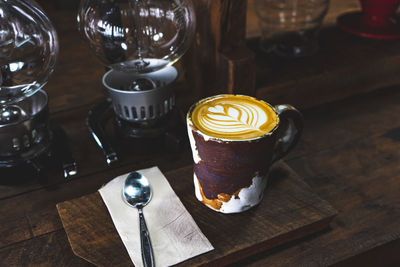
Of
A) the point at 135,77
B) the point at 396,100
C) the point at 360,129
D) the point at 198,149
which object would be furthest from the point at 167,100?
the point at 396,100

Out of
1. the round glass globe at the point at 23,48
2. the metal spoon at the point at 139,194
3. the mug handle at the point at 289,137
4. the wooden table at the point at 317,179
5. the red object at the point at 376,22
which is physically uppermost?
the round glass globe at the point at 23,48

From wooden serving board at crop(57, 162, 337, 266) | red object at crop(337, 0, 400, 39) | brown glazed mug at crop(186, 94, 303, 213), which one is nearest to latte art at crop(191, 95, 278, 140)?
brown glazed mug at crop(186, 94, 303, 213)

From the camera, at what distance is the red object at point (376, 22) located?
842 mm

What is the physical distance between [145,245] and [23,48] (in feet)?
0.97

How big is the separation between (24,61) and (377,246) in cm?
49

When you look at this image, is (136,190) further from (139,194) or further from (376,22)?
(376,22)

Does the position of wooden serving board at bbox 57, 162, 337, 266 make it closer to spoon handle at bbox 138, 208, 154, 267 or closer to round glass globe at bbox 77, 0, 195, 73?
spoon handle at bbox 138, 208, 154, 267

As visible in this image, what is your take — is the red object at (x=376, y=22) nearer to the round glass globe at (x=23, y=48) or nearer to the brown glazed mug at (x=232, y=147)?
the brown glazed mug at (x=232, y=147)

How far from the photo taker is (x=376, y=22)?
2.85 ft

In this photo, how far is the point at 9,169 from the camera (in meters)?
0.59

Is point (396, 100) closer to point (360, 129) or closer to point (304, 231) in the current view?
point (360, 129)

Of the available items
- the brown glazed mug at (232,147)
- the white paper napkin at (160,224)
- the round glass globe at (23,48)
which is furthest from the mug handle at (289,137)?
the round glass globe at (23,48)

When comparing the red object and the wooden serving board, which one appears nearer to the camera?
the wooden serving board

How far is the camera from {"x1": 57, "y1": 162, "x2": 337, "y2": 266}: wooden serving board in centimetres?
47
